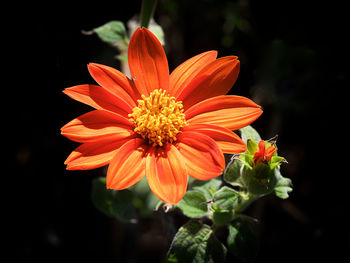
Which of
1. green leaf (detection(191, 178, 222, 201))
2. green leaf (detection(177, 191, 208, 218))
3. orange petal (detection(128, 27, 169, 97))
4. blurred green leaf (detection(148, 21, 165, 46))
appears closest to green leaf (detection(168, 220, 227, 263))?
green leaf (detection(177, 191, 208, 218))

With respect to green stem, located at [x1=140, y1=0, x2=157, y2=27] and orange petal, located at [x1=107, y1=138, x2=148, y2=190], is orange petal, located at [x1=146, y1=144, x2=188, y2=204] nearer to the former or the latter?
orange petal, located at [x1=107, y1=138, x2=148, y2=190]

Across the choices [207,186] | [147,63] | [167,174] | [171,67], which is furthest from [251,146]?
[171,67]

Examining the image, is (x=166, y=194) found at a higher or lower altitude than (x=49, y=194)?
higher

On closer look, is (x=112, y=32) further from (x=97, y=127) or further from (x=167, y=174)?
(x=167, y=174)

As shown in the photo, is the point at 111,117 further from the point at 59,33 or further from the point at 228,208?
the point at 59,33

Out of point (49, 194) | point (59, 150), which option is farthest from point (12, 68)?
point (49, 194)
